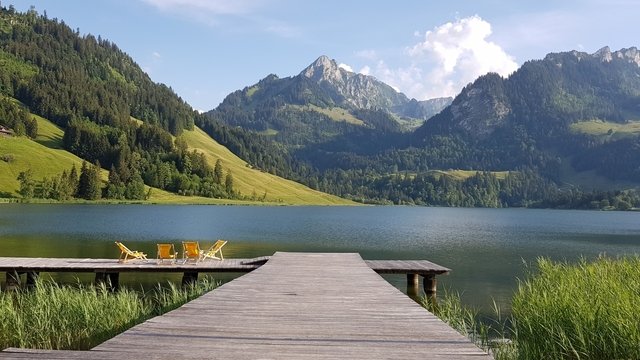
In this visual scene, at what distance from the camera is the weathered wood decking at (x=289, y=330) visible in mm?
7949

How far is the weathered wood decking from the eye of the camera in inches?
313

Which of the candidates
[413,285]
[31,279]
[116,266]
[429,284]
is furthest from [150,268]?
[429,284]

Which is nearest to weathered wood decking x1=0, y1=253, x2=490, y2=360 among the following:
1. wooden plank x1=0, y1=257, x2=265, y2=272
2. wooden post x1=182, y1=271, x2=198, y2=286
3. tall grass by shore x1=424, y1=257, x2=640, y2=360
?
tall grass by shore x1=424, y1=257, x2=640, y2=360

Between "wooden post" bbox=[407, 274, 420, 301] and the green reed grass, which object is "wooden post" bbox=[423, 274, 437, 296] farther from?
the green reed grass

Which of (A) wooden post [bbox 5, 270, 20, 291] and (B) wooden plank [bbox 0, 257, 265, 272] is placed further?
(A) wooden post [bbox 5, 270, 20, 291]

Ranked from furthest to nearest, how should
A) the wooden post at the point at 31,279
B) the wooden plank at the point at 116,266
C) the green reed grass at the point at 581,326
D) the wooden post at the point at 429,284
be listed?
the wooden post at the point at 429,284 → the wooden post at the point at 31,279 → the wooden plank at the point at 116,266 → the green reed grass at the point at 581,326

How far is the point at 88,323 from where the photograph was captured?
1562 cm

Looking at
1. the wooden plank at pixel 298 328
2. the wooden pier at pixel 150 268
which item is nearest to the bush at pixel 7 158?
the wooden pier at pixel 150 268

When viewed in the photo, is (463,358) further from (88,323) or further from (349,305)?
(88,323)

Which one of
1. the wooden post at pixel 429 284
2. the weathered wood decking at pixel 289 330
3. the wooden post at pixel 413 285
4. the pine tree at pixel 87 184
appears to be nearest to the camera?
the weathered wood decking at pixel 289 330

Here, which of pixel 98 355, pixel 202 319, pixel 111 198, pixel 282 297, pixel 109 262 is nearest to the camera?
pixel 98 355

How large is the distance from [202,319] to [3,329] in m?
7.94

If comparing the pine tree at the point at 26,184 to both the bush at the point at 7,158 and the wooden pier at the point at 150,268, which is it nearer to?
the bush at the point at 7,158

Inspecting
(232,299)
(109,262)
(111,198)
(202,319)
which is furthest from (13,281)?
(111,198)
